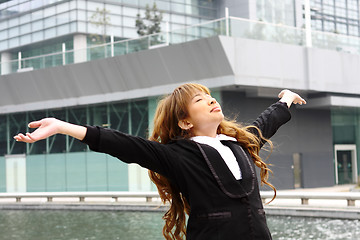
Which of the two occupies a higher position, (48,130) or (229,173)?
(48,130)

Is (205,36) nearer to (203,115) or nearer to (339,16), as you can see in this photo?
(339,16)

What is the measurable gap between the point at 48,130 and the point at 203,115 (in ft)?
2.91

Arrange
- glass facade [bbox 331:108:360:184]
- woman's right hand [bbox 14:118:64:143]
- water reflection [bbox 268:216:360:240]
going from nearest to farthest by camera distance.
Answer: woman's right hand [bbox 14:118:64:143]
water reflection [bbox 268:216:360:240]
glass facade [bbox 331:108:360:184]

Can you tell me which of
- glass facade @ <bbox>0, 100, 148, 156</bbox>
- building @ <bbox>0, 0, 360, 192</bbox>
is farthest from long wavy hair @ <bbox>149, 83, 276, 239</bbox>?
glass facade @ <bbox>0, 100, 148, 156</bbox>

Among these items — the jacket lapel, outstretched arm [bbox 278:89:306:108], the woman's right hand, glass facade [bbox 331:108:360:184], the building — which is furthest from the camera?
glass facade [bbox 331:108:360:184]

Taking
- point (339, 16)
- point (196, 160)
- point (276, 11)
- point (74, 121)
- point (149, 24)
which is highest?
point (339, 16)

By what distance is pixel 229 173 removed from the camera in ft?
10.5

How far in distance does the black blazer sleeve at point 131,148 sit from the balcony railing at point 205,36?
20.6 meters

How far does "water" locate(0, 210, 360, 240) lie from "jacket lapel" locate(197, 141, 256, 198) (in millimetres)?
8001

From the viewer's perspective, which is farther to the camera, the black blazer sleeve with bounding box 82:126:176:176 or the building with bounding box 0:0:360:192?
the building with bounding box 0:0:360:192

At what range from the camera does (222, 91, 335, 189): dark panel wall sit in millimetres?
26547

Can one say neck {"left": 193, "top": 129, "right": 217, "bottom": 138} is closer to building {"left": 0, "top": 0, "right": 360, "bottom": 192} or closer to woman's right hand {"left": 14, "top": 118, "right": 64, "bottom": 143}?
woman's right hand {"left": 14, "top": 118, "right": 64, "bottom": 143}

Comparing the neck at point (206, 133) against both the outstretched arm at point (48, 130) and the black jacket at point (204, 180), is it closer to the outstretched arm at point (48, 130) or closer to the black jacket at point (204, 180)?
the black jacket at point (204, 180)

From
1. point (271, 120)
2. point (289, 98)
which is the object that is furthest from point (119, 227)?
point (271, 120)
